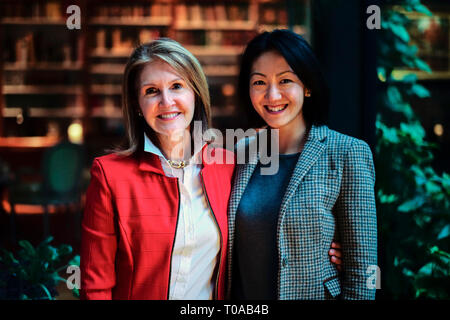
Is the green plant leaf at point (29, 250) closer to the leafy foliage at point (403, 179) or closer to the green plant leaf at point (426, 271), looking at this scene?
the leafy foliage at point (403, 179)

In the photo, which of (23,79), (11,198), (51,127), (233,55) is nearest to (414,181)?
(11,198)

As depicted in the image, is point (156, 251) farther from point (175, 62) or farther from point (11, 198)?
point (11, 198)

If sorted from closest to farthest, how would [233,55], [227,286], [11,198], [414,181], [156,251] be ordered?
1. [156,251]
2. [227,286]
3. [414,181]
4. [11,198]
5. [233,55]

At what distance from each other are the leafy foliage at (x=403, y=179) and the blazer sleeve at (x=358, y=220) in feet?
1.69

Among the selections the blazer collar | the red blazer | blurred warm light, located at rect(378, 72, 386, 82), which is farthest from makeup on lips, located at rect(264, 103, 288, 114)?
blurred warm light, located at rect(378, 72, 386, 82)

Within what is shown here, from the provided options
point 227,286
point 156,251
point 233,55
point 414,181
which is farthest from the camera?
point 233,55

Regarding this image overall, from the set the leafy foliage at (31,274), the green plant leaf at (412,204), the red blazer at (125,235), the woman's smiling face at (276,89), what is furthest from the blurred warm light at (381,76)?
the leafy foliage at (31,274)

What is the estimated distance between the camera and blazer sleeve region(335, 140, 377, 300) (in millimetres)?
1273

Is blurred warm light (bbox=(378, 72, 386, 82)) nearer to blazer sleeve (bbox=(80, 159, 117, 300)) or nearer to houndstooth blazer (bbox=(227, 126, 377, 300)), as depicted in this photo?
houndstooth blazer (bbox=(227, 126, 377, 300))

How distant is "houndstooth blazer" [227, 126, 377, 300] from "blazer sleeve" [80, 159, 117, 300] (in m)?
0.51

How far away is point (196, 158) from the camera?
1435mm

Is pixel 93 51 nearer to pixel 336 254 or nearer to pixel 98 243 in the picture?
pixel 98 243

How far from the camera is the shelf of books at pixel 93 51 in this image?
5.84 meters
